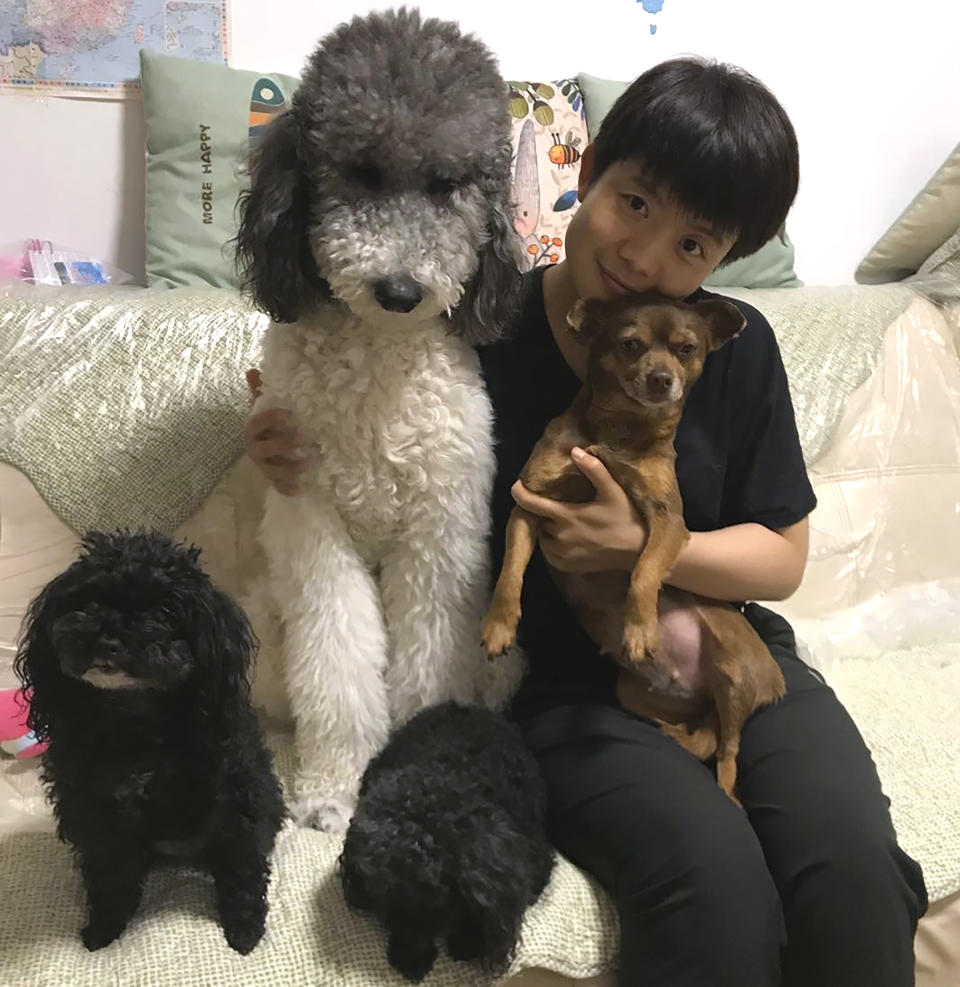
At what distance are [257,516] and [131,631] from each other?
624 mm

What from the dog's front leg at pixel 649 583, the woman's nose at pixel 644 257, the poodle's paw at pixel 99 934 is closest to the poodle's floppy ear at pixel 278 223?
the woman's nose at pixel 644 257

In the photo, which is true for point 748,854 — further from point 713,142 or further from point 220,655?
point 713,142

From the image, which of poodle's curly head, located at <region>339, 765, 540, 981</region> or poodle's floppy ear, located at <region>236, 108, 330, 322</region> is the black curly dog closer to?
poodle's curly head, located at <region>339, 765, 540, 981</region>

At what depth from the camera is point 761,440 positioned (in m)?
1.24

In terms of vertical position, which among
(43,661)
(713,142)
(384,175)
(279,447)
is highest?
(713,142)

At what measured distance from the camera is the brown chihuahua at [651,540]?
1096 millimetres

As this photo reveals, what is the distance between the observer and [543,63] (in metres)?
2.20

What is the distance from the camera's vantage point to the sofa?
0.98 meters

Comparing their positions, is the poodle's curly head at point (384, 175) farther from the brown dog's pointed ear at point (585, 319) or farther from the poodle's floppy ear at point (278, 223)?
the brown dog's pointed ear at point (585, 319)

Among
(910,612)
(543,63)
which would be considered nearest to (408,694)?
(910,612)

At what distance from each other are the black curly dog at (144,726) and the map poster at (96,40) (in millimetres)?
1484

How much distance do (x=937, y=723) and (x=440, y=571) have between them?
2.82ft

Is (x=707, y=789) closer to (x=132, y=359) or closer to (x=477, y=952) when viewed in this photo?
(x=477, y=952)

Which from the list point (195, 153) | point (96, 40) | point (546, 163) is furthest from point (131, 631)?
point (96, 40)
